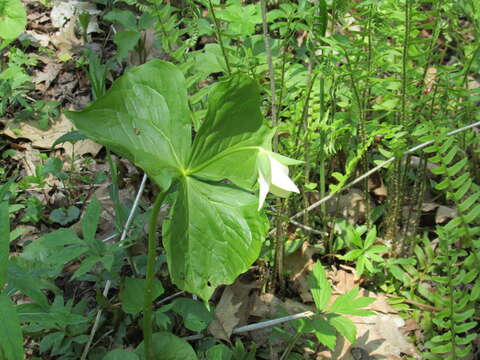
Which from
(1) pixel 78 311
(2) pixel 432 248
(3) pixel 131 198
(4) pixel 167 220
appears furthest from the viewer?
(3) pixel 131 198

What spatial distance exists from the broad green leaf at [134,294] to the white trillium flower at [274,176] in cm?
75

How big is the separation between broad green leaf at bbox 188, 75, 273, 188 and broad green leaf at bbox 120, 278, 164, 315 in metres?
0.59

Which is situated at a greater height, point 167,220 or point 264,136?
point 264,136

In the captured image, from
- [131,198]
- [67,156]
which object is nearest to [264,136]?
[131,198]

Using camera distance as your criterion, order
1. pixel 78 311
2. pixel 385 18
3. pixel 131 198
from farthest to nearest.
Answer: pixel 131 198, pixel 385 18, pixel 78 311

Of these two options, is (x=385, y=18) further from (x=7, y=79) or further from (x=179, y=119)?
(x=7, y=79)

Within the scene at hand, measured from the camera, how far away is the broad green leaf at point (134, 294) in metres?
1.67

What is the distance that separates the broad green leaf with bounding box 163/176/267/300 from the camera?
1.27 metres

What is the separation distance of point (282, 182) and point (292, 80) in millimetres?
938

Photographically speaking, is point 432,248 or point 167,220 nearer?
point 167,220

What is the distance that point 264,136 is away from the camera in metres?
1.25

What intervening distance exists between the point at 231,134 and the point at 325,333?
2.64ft

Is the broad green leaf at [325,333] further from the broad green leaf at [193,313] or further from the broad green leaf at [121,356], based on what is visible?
the broad green leaf at [121,356]

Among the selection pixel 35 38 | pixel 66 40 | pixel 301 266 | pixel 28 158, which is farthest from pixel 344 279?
pixel 35 38
